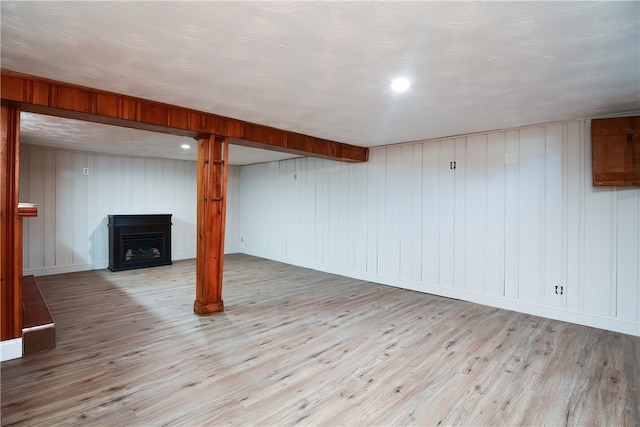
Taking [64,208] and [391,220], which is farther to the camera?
[64,208]

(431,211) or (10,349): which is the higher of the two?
(431,211)

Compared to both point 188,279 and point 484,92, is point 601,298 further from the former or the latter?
point 188,279

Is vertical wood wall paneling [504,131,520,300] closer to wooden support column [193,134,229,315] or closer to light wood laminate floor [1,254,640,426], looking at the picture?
light wood laminate floor [1,254,640,426]

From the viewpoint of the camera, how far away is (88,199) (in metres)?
6.14

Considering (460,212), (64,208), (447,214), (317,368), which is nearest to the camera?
(317,368)

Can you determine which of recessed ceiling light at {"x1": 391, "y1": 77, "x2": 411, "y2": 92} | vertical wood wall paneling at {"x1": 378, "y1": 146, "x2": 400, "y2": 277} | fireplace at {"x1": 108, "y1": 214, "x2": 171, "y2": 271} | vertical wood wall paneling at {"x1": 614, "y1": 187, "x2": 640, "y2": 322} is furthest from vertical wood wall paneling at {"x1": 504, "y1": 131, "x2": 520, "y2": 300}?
fireplace at {"x1": 108, "y1": 214, "x2": 171, "y2": 271}

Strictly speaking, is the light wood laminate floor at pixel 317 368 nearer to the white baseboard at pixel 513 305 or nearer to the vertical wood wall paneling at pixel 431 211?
the white baseboard at pixel 513 305

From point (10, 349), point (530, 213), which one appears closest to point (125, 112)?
point (10, 349)

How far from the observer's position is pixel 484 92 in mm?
2805

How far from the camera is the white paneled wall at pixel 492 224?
353 centimetres

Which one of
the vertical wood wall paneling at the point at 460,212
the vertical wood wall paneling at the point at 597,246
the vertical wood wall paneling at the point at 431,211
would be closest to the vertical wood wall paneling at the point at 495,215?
the vertical wood wall paneling at the point at 460,212

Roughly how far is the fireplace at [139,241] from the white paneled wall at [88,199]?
48 centimetres

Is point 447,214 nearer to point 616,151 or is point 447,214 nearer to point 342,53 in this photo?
point 616,151

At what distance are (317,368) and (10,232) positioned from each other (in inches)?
110
